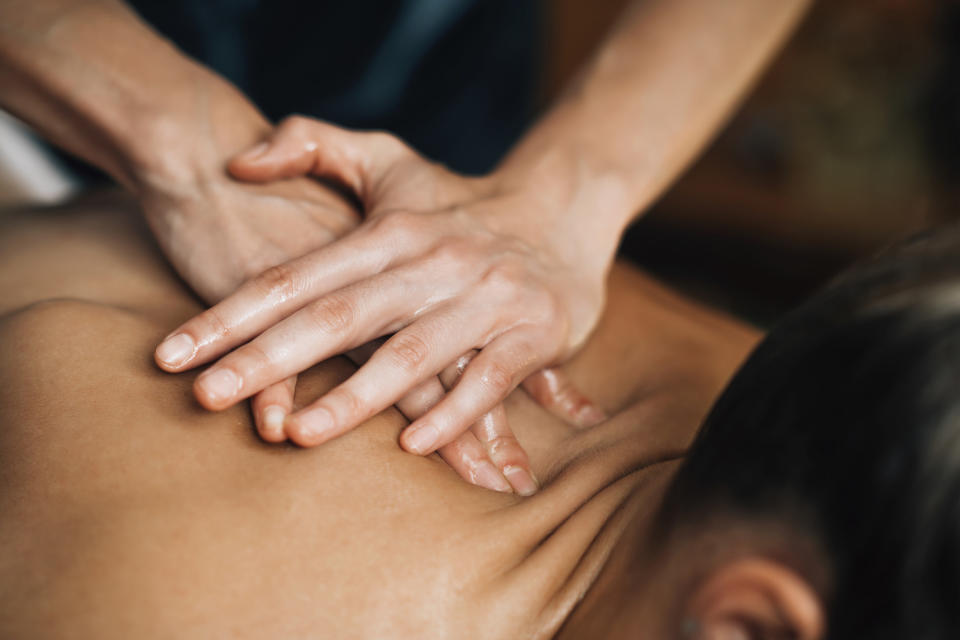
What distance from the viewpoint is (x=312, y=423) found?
723 mm

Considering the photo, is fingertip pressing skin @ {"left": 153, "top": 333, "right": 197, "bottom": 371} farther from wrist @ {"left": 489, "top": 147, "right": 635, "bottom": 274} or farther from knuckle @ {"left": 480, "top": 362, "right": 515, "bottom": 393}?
wrist @ {"left": 489, "top": 147, "right": 635, "bottom": 274}

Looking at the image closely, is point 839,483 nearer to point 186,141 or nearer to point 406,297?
point 406,297

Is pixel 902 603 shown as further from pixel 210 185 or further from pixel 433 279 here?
pixel 210 185

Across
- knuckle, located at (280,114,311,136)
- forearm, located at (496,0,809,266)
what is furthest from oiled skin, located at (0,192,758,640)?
forearm, located at (496,0,809,266)

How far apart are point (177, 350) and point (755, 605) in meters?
0.55

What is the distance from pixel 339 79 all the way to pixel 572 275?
748mm

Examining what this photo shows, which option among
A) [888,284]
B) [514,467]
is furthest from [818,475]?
[514,467]

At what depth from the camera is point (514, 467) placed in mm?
828

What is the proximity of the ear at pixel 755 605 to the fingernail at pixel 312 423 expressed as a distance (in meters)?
0.35

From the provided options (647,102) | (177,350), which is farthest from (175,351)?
(647,102)

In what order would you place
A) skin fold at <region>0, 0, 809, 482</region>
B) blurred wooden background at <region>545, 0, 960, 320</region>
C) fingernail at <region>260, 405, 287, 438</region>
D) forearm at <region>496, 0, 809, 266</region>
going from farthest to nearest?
blurred wooden background at <region>545, 0, 960, 320</region>
forearm at <region>496, 0, 809, 266</region>
skin fold at <region>0, 0, 809, 482</region>
fingernail at <region>260, 405, 287, 438</region>

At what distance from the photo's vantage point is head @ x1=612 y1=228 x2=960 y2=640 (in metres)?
0.50

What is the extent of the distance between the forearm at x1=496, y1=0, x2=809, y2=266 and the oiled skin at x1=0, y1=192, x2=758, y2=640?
1.43 feet

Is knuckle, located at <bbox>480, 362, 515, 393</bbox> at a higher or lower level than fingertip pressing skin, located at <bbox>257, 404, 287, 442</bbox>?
higher
